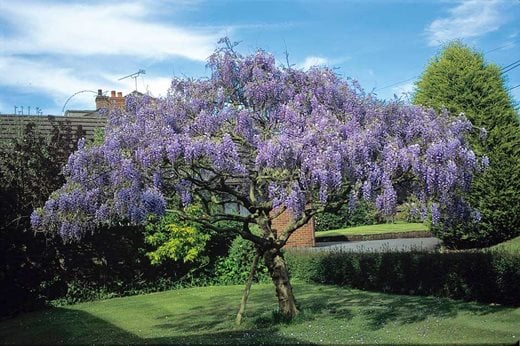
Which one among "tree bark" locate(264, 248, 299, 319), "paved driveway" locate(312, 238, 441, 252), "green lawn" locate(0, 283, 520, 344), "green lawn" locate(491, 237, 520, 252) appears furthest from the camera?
"paved driveway" locate(312, 238, 441, 252)

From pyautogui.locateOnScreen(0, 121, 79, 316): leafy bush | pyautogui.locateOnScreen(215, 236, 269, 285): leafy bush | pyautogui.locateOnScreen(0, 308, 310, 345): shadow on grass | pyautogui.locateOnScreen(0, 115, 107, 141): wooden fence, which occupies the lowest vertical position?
pyautogui.locateOnScreen(0, 308, 310, 345): shadow on grass

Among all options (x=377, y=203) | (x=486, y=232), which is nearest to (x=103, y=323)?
(x=377, y=203)

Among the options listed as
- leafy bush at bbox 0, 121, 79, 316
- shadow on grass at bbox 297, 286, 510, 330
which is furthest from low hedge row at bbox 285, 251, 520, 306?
leafy bush at bbox 0, 121, 79, 316

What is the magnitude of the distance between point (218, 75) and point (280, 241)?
3.43 meters

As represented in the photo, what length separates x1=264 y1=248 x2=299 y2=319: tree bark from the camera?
1140cm

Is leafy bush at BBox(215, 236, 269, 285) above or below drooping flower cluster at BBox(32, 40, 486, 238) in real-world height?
below

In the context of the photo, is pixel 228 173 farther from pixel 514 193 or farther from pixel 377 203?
pixel 514 193

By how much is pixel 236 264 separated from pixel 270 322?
883 cm

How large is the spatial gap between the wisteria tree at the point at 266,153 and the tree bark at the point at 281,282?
0.09 feet

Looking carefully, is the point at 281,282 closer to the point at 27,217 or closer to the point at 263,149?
the point at 263,149

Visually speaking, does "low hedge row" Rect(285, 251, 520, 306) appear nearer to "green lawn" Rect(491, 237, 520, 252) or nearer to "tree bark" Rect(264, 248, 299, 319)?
"green lawn" Rect(491, 237, 520, 252)

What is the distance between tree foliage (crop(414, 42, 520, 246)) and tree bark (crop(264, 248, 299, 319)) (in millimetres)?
6372

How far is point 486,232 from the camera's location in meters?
17.4

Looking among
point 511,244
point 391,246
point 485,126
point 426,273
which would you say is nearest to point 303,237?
point 391,246
